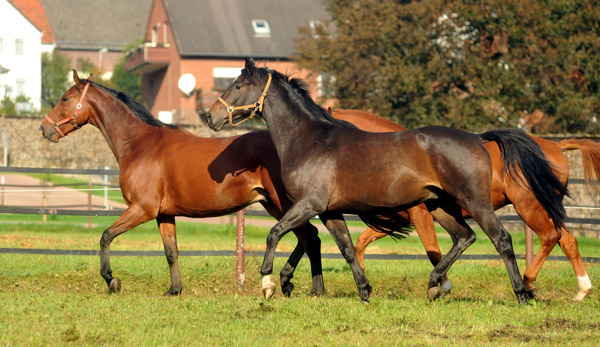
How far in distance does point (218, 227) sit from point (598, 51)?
38.3 ft

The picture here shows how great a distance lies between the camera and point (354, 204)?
7.93 m

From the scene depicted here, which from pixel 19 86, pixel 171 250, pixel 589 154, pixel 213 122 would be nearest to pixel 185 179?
pixel 171 250

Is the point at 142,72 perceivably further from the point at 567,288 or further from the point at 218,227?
the point at 567,288

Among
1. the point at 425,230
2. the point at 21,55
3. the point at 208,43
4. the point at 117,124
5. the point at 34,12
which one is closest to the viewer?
the point at 425,230

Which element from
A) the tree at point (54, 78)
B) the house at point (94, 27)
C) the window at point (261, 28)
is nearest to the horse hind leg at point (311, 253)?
the window at point (261, 28)

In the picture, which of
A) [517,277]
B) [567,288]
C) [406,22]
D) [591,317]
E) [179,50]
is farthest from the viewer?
[179,50]

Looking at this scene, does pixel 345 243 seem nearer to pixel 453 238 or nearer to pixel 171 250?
pixel 453 238

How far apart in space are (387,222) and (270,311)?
1922mm

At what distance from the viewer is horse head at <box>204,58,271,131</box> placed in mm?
8359

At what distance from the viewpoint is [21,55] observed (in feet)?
219

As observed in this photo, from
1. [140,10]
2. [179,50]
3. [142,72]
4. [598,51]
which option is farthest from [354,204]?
[140,10]

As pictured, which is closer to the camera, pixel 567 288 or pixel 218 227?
pixel 567 288

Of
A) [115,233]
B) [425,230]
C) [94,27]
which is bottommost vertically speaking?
[115,233]

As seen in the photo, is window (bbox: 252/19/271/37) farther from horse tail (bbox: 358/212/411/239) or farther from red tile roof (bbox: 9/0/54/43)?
horse tail (bbox: 358/212/411/239)
